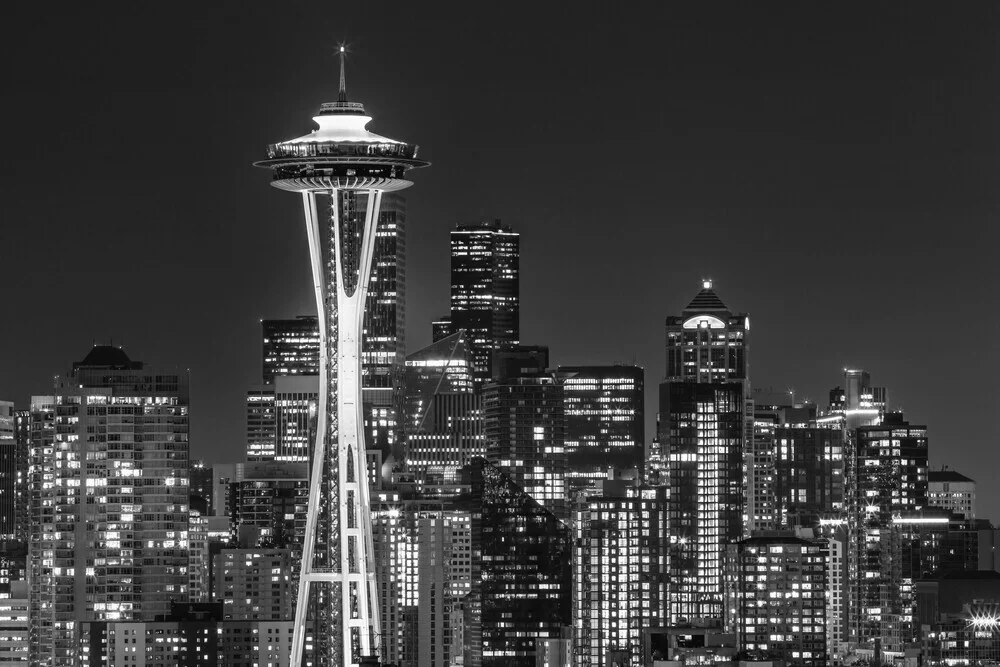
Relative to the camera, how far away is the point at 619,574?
329 ft

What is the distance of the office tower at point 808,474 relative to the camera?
11100 centimetres

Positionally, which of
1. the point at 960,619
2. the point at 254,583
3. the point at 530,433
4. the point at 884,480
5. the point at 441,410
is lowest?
the point at 960,619

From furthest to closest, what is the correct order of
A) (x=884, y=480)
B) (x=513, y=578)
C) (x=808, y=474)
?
(x=884, y=480) < (x=808, y=474) < (x=513, y=578)

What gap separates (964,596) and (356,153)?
36.9 meters

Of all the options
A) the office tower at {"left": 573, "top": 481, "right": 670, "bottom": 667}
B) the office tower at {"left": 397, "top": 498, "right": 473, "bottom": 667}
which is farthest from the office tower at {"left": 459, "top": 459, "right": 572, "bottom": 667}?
the office tower at {"left": 573, "top": 481, "right": 670, "bottom": 667}

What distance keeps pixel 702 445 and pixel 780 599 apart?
18236 millimetres

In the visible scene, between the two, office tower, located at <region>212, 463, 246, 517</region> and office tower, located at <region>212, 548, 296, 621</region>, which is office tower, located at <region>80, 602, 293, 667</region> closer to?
office tower, located at <region>212, 548, 296, 621</region>

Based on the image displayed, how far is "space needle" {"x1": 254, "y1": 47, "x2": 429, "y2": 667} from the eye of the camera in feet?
228

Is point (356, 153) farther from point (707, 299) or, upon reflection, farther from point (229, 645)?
point (707, 299)

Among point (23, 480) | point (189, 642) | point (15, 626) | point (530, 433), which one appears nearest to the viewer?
point (189, 642)

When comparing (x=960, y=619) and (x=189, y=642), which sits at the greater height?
(x=960, y=619)

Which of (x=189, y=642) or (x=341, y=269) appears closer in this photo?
(x=341, y=269)

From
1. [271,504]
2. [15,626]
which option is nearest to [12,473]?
[271,504]

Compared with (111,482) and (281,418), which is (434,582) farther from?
(281,418)
